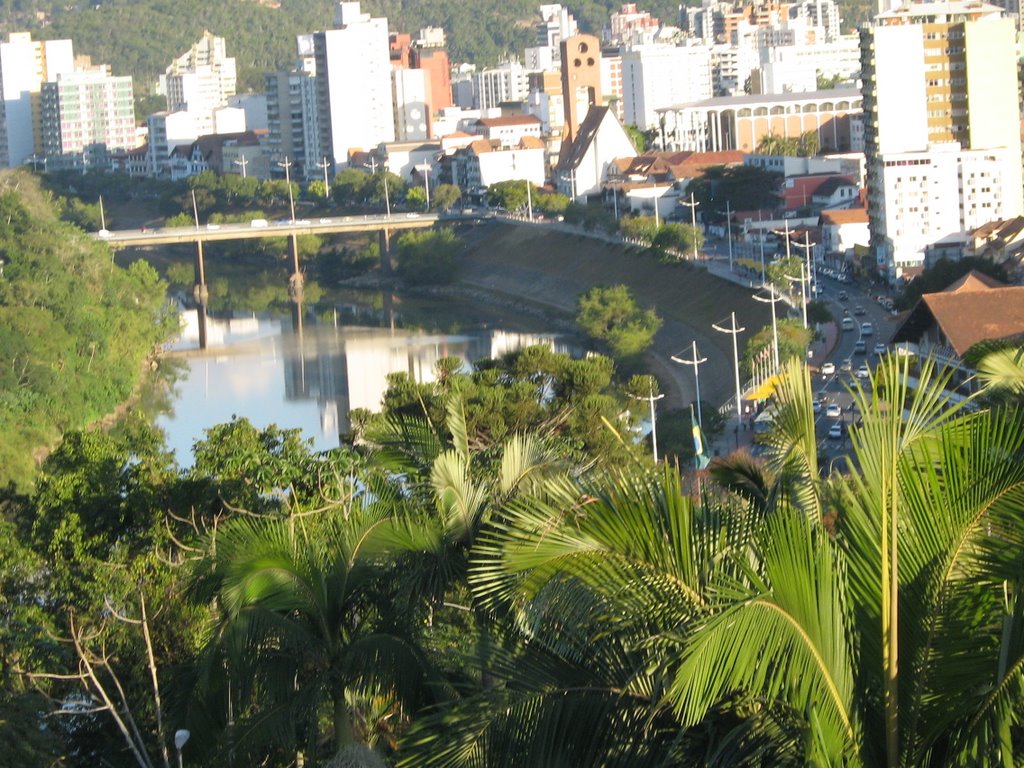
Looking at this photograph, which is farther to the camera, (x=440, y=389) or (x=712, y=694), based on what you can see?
(x=440, y=389)

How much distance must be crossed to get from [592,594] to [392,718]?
1.58 metres

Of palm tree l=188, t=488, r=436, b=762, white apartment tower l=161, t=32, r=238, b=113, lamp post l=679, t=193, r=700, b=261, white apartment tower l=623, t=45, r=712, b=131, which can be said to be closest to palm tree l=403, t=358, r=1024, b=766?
palm tree l=188, t=488, r=436, b=762

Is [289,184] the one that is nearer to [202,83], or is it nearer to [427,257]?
[427,257]

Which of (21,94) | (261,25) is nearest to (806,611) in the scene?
(21,94)

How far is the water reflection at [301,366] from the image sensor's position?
1891 cm

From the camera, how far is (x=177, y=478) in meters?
5.95

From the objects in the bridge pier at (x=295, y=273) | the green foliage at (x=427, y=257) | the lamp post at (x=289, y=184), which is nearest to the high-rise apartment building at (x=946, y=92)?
the green foliage at (x=427, y=257)

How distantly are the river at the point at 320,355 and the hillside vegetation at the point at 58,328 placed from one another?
756 mm

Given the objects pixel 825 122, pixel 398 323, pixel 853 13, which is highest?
pixel 853 13

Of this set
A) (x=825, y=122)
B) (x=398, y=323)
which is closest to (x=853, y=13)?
(x=825, y=122)

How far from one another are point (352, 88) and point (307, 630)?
43.9m

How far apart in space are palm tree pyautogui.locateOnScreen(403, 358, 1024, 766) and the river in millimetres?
13442

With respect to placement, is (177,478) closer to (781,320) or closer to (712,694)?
(712,694)

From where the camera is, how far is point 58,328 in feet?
65.2
